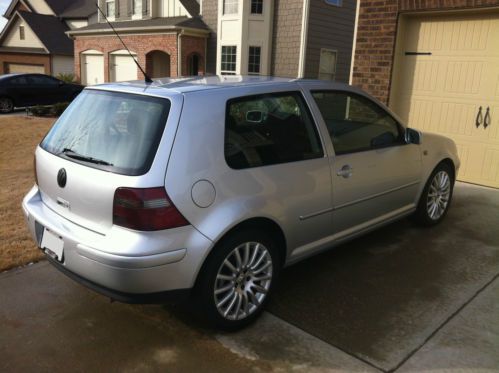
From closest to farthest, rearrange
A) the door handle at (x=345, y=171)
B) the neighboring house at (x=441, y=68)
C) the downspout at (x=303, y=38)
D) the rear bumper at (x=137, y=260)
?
1. the rear bumper at (x=137, y=260)
2. the door handle at (x=345, y=171)
3. the neighboring house at (x=441, y=68)
4. the downspout at (x=303, y=38)

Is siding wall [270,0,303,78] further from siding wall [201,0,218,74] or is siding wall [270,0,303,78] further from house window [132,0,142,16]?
house window [132,0,142,16]

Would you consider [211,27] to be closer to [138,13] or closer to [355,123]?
[138,13]

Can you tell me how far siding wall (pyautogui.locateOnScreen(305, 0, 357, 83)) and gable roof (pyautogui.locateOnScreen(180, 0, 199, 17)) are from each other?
5834mm

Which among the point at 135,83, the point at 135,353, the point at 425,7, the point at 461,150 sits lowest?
the point at 135,353

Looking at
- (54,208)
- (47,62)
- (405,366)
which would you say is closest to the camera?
(405,366)

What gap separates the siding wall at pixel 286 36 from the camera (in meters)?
18.3

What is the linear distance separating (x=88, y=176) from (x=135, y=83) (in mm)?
885

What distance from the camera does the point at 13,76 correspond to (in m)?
17.7

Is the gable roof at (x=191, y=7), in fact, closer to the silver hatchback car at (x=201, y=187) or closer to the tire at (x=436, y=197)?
the tire at (x=436, y=197)

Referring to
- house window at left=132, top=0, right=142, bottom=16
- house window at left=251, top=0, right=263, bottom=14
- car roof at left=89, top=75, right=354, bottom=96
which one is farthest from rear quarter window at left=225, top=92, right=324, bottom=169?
house window at left=132, top=0, right=142, bottom=16

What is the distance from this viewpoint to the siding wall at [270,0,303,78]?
60.0 ft

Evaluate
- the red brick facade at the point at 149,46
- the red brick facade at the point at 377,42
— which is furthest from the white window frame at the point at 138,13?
the red brick facade at the point at 377,42

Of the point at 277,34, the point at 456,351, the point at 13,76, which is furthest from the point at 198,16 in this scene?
the point at 456,351

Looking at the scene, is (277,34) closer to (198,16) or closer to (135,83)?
(198,16)
